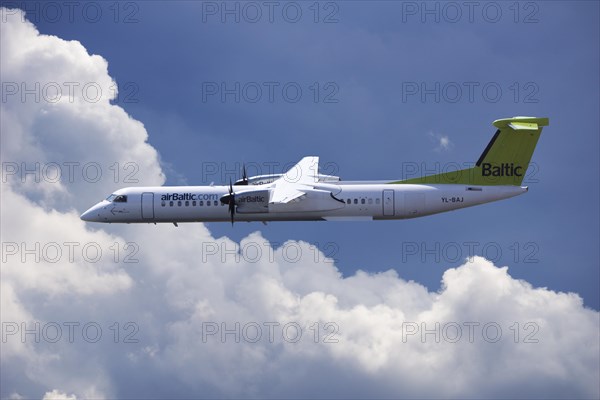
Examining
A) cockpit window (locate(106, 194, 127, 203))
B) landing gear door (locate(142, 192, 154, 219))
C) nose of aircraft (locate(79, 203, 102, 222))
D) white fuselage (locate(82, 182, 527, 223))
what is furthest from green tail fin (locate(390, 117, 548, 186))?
nose of aircraft (locate(79, 203, 102, 222))

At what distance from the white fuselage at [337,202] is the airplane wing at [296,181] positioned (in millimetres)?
920

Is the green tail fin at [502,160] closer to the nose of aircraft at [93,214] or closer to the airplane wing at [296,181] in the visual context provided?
the airplane wing at [296,181]

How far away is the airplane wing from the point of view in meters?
50.3

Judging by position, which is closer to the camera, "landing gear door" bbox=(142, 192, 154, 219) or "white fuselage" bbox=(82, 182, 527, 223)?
"white fuselage" bbox=(82, 182, 527, 223)

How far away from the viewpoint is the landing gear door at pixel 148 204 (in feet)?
177

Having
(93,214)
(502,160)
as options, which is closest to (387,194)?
(502,160)

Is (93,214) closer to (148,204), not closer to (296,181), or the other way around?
(148,204)

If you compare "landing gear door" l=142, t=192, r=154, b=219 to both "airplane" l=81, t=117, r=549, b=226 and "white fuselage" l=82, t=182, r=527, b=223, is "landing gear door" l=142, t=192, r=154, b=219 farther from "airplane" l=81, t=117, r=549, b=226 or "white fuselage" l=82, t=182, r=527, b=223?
"airplane" l=81, t=117, r=549, b=226

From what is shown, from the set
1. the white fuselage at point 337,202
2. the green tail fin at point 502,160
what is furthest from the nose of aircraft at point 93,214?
the green tail fin at point 502,160

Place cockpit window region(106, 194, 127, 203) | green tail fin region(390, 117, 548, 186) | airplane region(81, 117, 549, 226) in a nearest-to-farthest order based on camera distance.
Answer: green tail fin region(390, 117, 548, 186)
airplane region(81, 117, 549, 226)
cockpit window region(106, 194, 127, 203)

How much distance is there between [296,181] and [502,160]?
→ 1405 cm

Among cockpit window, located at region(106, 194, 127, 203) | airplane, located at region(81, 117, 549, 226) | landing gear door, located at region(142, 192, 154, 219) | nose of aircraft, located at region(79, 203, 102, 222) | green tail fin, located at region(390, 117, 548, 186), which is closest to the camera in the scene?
green tail fin, located at region(390, 117, 548, 186)

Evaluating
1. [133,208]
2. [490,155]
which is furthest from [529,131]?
[133,208]

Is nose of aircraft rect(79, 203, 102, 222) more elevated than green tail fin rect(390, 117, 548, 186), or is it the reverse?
green tail fin rect(390, 117, 548, 186)
